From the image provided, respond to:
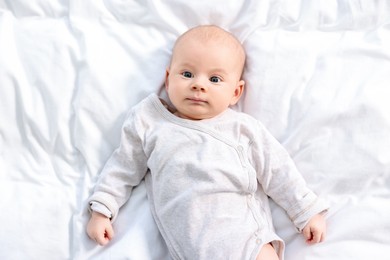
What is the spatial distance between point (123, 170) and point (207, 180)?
0.72ft

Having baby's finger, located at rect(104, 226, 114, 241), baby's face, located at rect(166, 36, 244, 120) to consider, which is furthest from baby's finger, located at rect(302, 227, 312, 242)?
baby's finger, located at rect(104, 226, 114, 241)

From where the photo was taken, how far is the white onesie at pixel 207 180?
1216 millimetres

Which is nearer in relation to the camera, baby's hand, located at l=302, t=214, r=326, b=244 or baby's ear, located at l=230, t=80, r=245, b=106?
baby's hand, located at l=302, t=214, r=326, b=244

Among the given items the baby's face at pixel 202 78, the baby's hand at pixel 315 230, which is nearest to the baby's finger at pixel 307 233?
the baby's hand at pixel 315 230

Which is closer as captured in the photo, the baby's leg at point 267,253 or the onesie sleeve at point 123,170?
the baby's leg at point 267,253

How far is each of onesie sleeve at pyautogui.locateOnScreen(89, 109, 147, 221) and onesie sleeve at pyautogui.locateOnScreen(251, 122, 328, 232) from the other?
0.29m

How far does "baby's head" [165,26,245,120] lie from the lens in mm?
1291

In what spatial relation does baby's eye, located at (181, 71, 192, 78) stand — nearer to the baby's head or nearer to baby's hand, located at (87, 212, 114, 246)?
the baby's head

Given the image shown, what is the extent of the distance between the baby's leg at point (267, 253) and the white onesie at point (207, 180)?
0.05ft

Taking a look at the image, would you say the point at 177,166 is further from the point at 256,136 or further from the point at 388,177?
the point at 388,177

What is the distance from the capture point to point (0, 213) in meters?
1.29

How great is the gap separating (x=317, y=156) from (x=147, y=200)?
43 cm

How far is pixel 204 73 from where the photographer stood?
1.30 meters

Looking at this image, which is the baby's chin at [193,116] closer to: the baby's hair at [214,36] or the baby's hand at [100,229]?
the baby's hair at [214,36]
